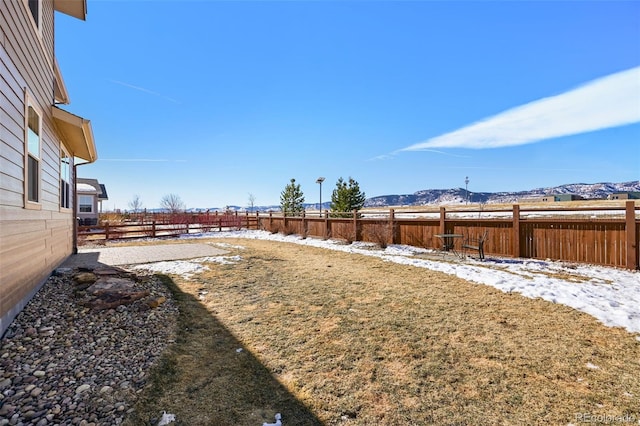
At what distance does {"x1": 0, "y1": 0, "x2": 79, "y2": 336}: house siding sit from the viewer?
3.33 metres

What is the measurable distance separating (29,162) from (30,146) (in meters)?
0.24

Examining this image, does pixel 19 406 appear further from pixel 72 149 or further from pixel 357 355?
pixel 72 149

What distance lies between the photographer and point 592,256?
708 cm

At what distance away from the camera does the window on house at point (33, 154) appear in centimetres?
446

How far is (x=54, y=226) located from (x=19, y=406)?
5.02m

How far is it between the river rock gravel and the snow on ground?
2.62m

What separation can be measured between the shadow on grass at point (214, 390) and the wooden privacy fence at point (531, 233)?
229 inches

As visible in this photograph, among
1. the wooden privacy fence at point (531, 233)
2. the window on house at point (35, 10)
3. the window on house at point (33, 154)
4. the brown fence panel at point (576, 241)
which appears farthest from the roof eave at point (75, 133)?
the brown fence panel at point (576, 241)

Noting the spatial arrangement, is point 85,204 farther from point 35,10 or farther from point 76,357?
point 76,357

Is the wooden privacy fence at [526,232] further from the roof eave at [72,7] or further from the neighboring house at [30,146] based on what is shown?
the roof eave at [72,7]

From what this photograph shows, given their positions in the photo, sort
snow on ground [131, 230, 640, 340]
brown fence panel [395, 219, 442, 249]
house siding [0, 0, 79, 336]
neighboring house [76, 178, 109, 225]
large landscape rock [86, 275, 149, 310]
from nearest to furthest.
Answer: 1. house siding [0, 0, 79, 336]
2. large landscape rock [86, 275, 149, 310]
3. snow on ground [131, 230, 640, 340]
4. brown fence panel [395, 219, 442, 249]
5. neighboring house [76, 178, 109, 225]

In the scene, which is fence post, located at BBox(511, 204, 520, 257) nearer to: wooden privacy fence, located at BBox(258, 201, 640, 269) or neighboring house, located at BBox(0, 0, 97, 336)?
wooden privacy fence, located at BBox(258, 201, 640, 269)

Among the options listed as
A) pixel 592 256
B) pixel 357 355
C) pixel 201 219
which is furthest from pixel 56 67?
pixel 201 219

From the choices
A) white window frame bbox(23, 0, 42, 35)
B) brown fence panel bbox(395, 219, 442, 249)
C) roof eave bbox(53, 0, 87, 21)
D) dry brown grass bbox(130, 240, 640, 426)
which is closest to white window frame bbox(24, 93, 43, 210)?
white window frame bbox(23, 0, 42, 35)
